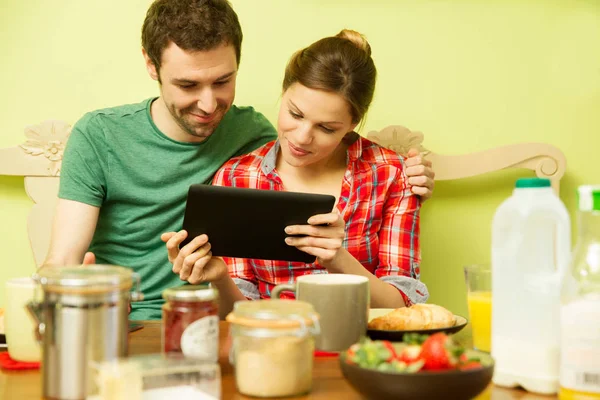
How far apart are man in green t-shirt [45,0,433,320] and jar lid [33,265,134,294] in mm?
862

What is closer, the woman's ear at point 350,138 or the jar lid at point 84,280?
the jar lid at point 84,280

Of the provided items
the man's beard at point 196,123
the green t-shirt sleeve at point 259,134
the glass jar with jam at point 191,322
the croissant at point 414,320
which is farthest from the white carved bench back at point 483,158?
the glass jar with jam at point 191,322

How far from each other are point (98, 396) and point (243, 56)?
1385 mm

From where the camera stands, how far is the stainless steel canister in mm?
674

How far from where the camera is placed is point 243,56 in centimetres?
189

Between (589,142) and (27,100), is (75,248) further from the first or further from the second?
(589,142)

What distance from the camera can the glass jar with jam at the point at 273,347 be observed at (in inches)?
28.1

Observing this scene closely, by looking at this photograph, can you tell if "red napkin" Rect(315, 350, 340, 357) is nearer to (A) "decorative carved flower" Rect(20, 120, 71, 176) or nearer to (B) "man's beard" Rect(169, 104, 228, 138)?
(B) "man's beard" Rect(169, 104, 228, 138)

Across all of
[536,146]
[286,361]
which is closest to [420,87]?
[536,146]

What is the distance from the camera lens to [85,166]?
1.58 metres

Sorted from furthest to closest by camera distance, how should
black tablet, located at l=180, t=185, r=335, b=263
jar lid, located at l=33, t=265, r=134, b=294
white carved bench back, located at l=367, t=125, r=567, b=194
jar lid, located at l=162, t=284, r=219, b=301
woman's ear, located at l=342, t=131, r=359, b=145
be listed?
white carved bench back, located at l=367, t=125, r=567, b=194
woman's ear, located at l=342, t=131, r=359, b=145
black tablet, located at l=180, t=185, r=335, b=263
jar lid, located at l=162, t=284, r=219, b=301
jar lid, located at l=33, t=265, r=134, b=294

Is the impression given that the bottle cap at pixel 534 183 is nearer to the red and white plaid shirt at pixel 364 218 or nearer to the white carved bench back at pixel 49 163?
the red and white plaid shirt at pixel 364 218

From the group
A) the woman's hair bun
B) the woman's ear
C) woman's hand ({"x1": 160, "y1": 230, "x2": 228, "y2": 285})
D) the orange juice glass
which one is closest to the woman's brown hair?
the woman's hair bun

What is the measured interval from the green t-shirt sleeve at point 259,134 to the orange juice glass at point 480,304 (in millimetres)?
864
